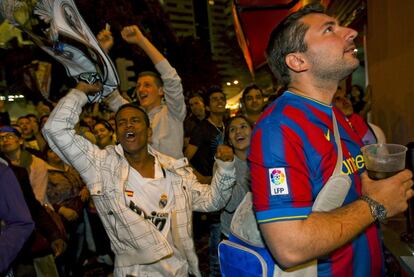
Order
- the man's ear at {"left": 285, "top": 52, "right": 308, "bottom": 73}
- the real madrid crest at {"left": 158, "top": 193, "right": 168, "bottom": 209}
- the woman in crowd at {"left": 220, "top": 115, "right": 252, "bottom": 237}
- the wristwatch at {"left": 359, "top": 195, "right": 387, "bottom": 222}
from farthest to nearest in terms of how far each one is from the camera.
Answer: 1. the woman in crowd at {"left": 220, "top": 115, "right": 252, "bottom": 237}
2. the real madrid crest at {"left": 158, "top": 193, "right": 168, "bottom": 209}
3. the man's ear at {"left": 285, "top": 52, "right": 308, "bottom": 73}
4. the wristwatch at {"left": 359, "top": 195, "right": 387, "bottom": 222}

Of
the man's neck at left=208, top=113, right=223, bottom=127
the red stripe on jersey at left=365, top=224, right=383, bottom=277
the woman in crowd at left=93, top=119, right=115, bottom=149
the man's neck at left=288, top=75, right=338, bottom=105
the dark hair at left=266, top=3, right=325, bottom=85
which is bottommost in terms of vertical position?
the red stripe on jersey at left=365, top=224, right=383, bottom=277

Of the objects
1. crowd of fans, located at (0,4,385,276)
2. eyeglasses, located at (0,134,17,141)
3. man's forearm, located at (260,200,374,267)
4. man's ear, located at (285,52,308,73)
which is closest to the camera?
man's forearm, located at (260,200,374,267)

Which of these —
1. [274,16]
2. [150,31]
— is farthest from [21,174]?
[150,31]

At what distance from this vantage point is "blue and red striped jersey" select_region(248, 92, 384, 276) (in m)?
1.59

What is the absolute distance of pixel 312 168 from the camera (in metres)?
1.69

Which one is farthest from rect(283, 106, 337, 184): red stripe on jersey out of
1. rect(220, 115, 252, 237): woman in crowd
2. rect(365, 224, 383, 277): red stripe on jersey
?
rect(220, 115, 252, 237): woman in crowd

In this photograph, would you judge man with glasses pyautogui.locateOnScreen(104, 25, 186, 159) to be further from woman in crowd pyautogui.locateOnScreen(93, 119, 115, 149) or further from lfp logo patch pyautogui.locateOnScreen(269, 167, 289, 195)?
lfp logo patch pyautogui.locateOnScreen(269, 167, 289, 195)

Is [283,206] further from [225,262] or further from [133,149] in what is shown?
[133,149]

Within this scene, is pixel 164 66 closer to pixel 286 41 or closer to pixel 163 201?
pixel 163 201

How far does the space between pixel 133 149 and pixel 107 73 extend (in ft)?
2.32

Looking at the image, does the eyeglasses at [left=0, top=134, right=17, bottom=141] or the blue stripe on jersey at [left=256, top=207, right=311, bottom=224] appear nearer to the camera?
the blue stripe on jersey at [left=256, top=207, right=311, bottom=224]

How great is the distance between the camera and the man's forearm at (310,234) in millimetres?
1532

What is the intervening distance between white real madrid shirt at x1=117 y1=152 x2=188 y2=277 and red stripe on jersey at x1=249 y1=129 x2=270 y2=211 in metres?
1.42

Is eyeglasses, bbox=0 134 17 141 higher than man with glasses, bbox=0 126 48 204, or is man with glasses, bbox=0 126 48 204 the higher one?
eyeglasses, bbox=0 134 17 141
